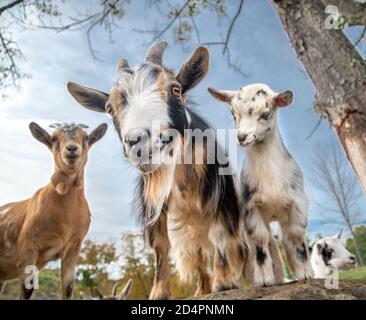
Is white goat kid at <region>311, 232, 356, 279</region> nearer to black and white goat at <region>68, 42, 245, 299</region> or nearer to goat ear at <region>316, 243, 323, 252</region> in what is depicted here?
goat ear at <region>316, 243, 323, 252</region>

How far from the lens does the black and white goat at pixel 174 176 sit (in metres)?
2.12

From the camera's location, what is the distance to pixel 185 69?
2.34 meters

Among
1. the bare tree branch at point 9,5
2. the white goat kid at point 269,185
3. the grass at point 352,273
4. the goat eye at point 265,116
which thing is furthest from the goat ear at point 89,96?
the grass at point 352,273

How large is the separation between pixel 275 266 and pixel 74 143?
52.5 inches

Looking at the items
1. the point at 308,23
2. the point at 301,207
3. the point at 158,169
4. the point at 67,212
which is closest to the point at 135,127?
the point at 158,169

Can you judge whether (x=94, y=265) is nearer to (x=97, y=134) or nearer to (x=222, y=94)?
(x=97, y=134)

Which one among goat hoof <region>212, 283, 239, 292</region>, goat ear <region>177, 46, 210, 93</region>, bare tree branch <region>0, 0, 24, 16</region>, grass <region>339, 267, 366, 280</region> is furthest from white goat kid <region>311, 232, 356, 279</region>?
bare tree branch <region>0, 0, 24, 16</region>

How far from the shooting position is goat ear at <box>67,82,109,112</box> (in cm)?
240

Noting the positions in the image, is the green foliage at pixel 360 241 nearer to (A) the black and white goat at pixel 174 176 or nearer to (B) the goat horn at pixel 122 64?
(A) the black and white goat at pixel 174 176

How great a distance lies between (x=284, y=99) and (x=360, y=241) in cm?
216

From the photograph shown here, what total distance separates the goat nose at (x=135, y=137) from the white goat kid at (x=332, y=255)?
169cm

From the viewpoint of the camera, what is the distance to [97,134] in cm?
254

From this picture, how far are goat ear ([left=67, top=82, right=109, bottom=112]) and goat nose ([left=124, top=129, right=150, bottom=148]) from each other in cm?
48

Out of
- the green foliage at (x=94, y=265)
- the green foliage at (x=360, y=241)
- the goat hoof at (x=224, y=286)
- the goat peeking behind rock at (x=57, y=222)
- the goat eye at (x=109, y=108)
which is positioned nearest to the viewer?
the goat hoof at (x=224, y=286)
